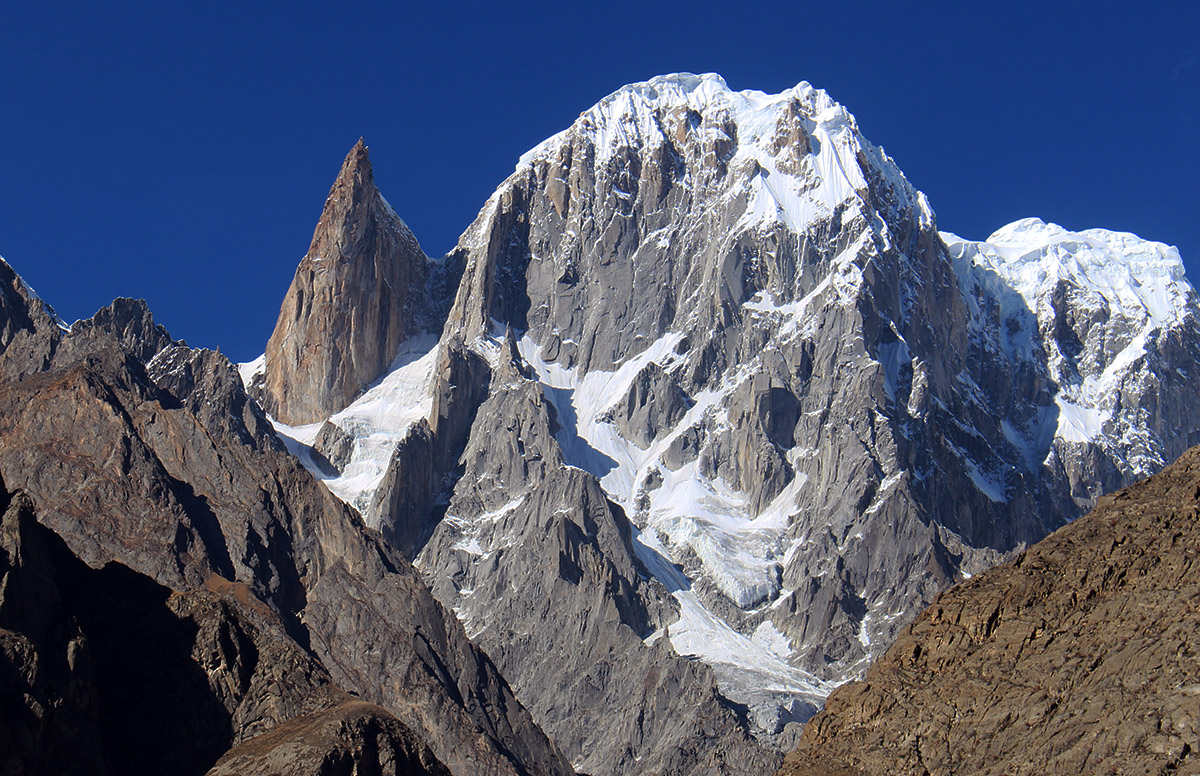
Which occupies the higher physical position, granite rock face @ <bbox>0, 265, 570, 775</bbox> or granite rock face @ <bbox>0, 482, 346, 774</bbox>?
granite rock face @ <bbox>0, 265, 570, 775</bbox>

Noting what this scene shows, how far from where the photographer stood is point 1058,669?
61000 millimetres

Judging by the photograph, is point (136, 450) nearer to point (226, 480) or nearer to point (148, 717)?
point (226, 480)

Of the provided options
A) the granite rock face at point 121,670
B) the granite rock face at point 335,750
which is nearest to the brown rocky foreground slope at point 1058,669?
the granite rock face at point 335,750

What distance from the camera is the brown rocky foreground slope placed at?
2195 inches

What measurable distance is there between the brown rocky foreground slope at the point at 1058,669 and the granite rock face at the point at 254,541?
259 ft

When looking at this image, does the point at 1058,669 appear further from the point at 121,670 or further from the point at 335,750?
the point at 121,670

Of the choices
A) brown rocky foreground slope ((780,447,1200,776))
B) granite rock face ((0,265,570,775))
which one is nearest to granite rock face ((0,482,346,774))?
brown rocky foreground slope ((780,447,1200,776))

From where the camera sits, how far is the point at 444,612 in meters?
179

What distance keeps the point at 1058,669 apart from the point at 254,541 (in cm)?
10996

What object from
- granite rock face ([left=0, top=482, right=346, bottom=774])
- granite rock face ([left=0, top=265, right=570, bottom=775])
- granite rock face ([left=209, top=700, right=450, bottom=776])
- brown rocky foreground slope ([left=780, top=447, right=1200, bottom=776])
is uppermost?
granite rock face ([left=0, top=265, right=570, bottom=775])

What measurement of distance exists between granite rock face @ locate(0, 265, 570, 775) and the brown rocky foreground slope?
7883cm

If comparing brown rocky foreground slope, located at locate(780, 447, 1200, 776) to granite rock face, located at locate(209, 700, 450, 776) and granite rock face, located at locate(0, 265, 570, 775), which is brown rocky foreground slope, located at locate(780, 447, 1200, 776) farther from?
granite rock face, located at locate(0, 265, 570, 775)

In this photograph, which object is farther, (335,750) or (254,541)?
(254,541)

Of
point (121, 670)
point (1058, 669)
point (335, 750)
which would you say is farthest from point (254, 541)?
point (1058, 669)
